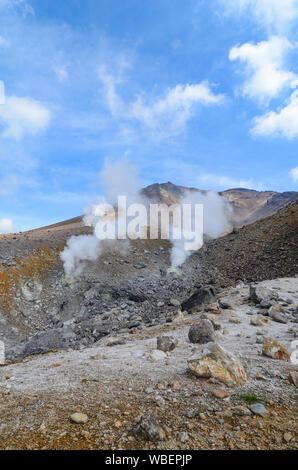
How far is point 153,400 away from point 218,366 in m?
1.40

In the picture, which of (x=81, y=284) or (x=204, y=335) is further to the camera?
(x=81, y=284)

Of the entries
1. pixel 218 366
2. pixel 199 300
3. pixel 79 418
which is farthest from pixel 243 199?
pixel 79 418

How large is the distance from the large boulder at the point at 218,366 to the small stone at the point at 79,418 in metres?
2.18

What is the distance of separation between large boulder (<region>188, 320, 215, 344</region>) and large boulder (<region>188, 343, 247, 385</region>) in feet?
7.46

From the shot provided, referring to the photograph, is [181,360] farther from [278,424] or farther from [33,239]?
[33,239]

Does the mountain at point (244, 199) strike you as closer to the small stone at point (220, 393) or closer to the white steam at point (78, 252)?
the white steam at point (78, 252)

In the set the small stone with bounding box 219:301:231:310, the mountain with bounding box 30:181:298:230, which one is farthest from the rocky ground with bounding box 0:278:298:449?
the mountain with bounding box 30:181:298:230

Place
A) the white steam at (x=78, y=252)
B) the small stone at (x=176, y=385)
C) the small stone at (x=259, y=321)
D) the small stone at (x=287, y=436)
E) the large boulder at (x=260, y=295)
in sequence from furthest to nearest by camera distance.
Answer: the white steam at (x=78, y=252)
the large boulder at (x=260, y=295)
the small stone at (x=259, y=321)
the small stone at (x=176, y=385)
the small stone at (x=287, y=436)

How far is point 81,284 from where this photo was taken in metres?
17.8

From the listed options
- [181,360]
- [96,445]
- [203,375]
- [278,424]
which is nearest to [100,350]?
[181,360]

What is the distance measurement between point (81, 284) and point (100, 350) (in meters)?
10.4

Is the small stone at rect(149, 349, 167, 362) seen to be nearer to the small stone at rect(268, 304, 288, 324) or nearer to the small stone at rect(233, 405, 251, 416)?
the small stone at rect(233, 405, 251, 416)

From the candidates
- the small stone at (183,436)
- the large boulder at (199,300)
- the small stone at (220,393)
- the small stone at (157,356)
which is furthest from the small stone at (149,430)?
the large boulder at (199,300)

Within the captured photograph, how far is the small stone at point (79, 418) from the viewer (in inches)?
145
